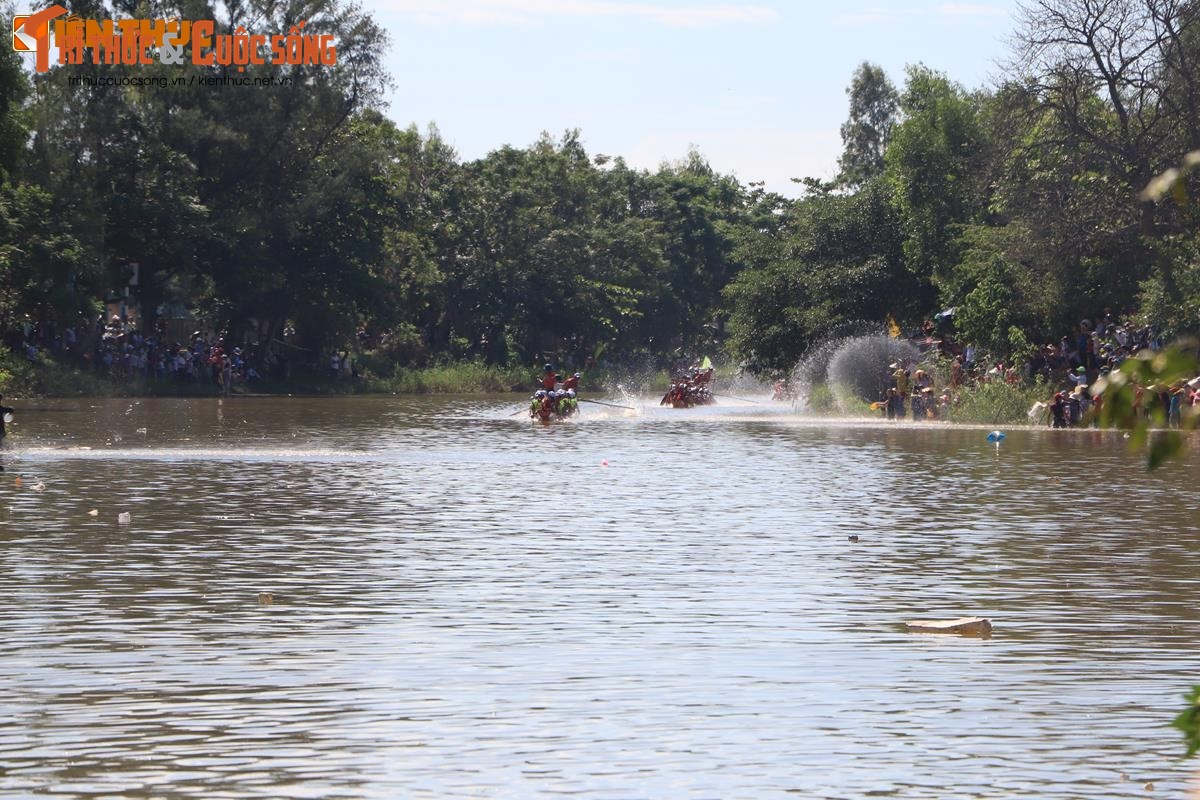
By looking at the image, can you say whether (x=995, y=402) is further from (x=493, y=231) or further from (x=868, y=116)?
(x=868, y=116)

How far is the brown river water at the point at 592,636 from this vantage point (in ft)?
27.2

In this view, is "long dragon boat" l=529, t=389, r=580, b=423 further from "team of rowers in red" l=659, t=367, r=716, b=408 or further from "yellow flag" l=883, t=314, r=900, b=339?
"yellow flag" l=883, t=314, r=900, b=339

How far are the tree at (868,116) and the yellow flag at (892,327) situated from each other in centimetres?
5087

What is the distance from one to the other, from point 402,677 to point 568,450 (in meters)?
22.5

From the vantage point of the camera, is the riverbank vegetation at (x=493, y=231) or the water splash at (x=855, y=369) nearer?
the riverbank vegetation at (x=493, y=231)

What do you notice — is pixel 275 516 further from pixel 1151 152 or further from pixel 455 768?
pixel 1151 152

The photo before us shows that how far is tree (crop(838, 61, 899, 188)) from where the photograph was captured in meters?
108

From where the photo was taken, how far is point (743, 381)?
82938 mm

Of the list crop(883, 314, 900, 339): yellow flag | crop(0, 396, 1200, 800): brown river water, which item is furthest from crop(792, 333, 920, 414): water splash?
crop(0, 396, 1200, 800): brown river water

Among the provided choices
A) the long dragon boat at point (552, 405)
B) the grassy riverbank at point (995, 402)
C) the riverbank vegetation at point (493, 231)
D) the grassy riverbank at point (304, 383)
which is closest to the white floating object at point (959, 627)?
the riverbank vegetation at point (493, 231)

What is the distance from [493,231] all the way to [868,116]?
33524 mm

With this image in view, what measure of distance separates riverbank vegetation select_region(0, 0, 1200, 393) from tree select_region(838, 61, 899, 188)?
35.4ft

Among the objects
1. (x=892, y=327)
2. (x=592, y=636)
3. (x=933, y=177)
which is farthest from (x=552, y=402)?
(x=592, y=636)

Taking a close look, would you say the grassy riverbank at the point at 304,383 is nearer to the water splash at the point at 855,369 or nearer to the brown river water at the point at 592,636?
the water splash at the point at 855,369
